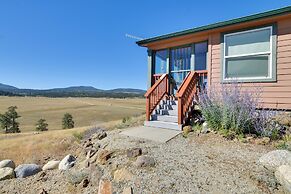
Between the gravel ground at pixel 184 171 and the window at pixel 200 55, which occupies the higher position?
the window at pixel 200 55

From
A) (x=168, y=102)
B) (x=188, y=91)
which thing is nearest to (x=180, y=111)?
(x=188, y=91)

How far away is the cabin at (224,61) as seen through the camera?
5789 millimetres

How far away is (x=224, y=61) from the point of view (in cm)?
680

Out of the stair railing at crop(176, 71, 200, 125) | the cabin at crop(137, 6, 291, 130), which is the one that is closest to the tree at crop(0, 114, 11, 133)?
the cabin at crop(137, 6, 291, 130)

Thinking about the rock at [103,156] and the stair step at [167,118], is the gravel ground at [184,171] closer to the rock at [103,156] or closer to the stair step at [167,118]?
the rock at [103,156]

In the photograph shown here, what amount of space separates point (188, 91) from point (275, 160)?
134 inches

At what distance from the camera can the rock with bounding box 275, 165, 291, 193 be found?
258 cm

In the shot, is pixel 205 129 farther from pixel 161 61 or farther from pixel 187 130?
pixel 161 61

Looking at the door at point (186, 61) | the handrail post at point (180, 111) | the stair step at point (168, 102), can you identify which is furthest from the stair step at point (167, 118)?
the door at point (186, 61)

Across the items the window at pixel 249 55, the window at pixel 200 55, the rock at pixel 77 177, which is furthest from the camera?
the window at pixel 200 55

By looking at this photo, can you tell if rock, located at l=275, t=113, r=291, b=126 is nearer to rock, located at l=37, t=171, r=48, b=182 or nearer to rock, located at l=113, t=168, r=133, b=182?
rock, located at l=113, t=168, r=133, b=182

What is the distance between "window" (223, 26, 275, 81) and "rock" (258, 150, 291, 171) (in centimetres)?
330

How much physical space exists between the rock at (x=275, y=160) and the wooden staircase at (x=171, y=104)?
2.57 metres

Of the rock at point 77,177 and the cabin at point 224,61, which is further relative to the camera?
the cabin at point 224,61
